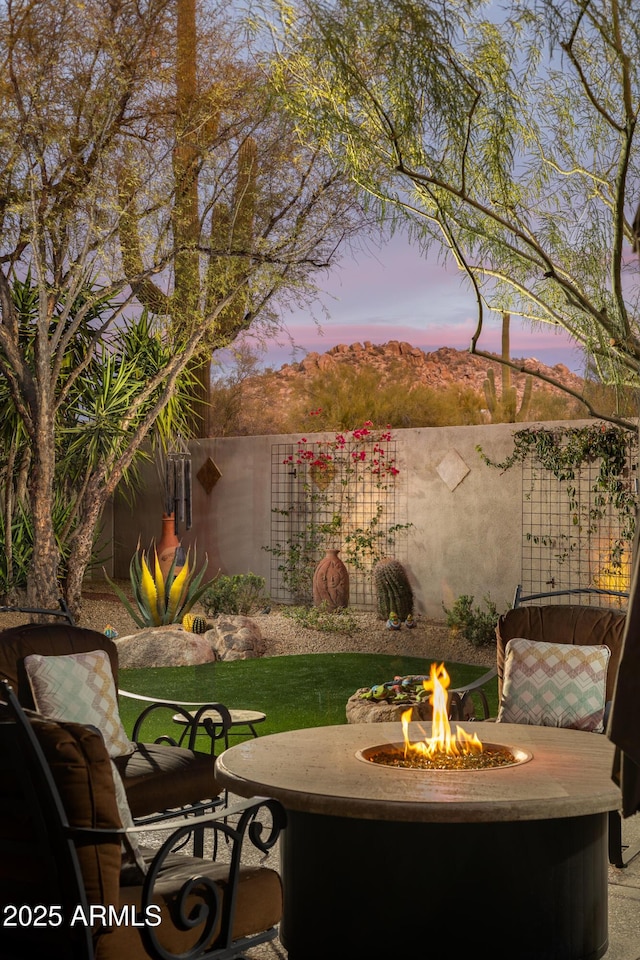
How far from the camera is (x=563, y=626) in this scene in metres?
4.40

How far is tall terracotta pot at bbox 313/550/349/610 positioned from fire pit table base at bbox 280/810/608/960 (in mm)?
7717

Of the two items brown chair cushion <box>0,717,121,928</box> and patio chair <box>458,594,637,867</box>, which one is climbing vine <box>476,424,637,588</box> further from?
brown chair cushion <box>0,717,121,928</box>

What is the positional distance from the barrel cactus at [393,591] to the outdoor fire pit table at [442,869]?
23.6 ft

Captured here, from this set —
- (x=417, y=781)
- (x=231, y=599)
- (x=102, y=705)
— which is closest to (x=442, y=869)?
(x=417, y=781)

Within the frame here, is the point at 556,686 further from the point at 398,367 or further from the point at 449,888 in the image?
the point at 398,367

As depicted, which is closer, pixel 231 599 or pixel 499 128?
pixel 499 128

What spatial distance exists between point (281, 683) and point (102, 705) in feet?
13.9

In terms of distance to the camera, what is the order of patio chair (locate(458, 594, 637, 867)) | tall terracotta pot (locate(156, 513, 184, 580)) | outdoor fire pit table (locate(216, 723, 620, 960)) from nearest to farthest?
outdoor fire pit table (locate(216, 723, 620, 960)), patio chair (locate(458, 594, 637, 867)), tall terracotta pot (locate(156, 513, 184, 580))

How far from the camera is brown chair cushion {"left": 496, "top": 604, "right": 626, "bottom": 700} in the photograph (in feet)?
14.1

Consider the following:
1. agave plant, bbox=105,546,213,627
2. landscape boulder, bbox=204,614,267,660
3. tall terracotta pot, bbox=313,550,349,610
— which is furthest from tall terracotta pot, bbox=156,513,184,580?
landscape boulder, bbox=204,614,267,660

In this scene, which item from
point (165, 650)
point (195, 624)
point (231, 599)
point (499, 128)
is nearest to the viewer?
point (499, 128)

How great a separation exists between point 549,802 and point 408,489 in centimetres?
816

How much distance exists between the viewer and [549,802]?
2518 mm

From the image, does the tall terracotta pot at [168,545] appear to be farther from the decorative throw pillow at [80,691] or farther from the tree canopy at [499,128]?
the decorative throw pillow at [80,691]
